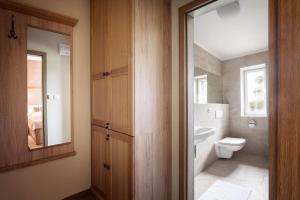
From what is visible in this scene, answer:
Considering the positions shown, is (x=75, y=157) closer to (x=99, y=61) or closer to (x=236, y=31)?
(x=99, y=61)

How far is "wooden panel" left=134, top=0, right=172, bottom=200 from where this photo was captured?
1314mm

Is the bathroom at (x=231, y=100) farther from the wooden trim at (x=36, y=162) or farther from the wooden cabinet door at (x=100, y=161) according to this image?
the wooden trim at (x=36, y=162)

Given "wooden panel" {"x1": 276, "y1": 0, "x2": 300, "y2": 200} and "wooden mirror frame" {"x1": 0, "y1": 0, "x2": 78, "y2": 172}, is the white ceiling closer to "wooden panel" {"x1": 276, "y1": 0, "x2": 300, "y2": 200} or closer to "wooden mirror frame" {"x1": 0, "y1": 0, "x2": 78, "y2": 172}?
"wooden panel" {"x1": 276, "y1": 0, "x2": 300, "y2": 200}

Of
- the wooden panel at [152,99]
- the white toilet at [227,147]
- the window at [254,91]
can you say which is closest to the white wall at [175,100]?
the wooden panel at [152,99]

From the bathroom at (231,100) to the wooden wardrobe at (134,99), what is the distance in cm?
46

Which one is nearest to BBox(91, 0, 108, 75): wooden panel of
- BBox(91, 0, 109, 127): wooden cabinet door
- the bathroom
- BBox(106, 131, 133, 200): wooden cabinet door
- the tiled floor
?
BBox(91, 0, 109, 127): wooden cabinet door

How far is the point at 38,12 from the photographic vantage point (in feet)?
5.29

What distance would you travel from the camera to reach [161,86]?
151cm

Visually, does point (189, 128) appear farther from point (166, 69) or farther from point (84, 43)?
point (84, 43)

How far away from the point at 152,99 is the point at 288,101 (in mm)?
972

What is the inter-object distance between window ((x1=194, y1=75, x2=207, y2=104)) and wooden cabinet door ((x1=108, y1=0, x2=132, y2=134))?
1.84m

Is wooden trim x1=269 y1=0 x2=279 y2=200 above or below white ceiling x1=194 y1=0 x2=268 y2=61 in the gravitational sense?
below

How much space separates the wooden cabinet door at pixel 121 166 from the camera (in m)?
1.31

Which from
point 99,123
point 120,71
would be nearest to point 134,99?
point 120,71
